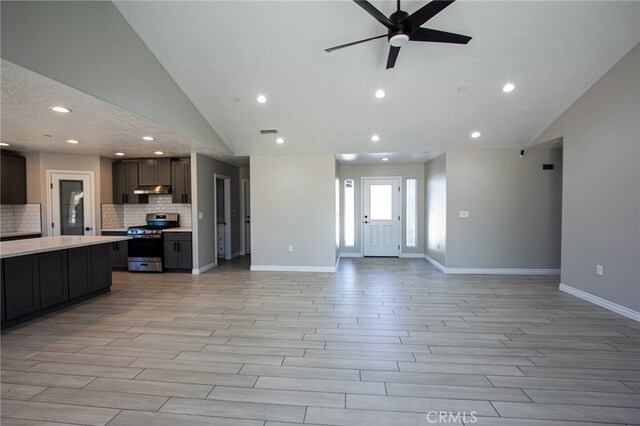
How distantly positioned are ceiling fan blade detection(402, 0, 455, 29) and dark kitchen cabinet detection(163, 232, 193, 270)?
17.3ft

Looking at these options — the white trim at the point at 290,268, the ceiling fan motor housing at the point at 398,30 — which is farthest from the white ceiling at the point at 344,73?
the white trim at the point at 290,268

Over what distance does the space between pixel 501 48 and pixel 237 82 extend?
3.38 metres

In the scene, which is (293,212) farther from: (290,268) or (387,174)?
(387,174)

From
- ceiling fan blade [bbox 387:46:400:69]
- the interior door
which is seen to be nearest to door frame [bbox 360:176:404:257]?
the interior door

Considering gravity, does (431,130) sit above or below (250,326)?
above

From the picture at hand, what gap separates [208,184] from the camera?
245 inches

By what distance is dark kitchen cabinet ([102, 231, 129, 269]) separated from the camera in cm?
600

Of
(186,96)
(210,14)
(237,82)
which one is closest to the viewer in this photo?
(210,14)

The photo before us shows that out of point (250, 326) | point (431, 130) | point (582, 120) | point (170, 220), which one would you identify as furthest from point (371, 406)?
point (170, 220)

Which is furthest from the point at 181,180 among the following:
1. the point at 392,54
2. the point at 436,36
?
the point at 436,36

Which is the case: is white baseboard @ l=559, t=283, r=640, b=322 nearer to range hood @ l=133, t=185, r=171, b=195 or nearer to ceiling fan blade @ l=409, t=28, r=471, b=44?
ceiling fan blade @ l=409, t=28, r=471, b=44

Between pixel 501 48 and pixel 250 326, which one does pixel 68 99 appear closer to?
pixel 250 326

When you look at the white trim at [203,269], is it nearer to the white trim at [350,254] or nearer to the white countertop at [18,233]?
the white countertop at [18,233]

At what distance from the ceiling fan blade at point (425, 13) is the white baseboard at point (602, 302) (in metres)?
4.02
